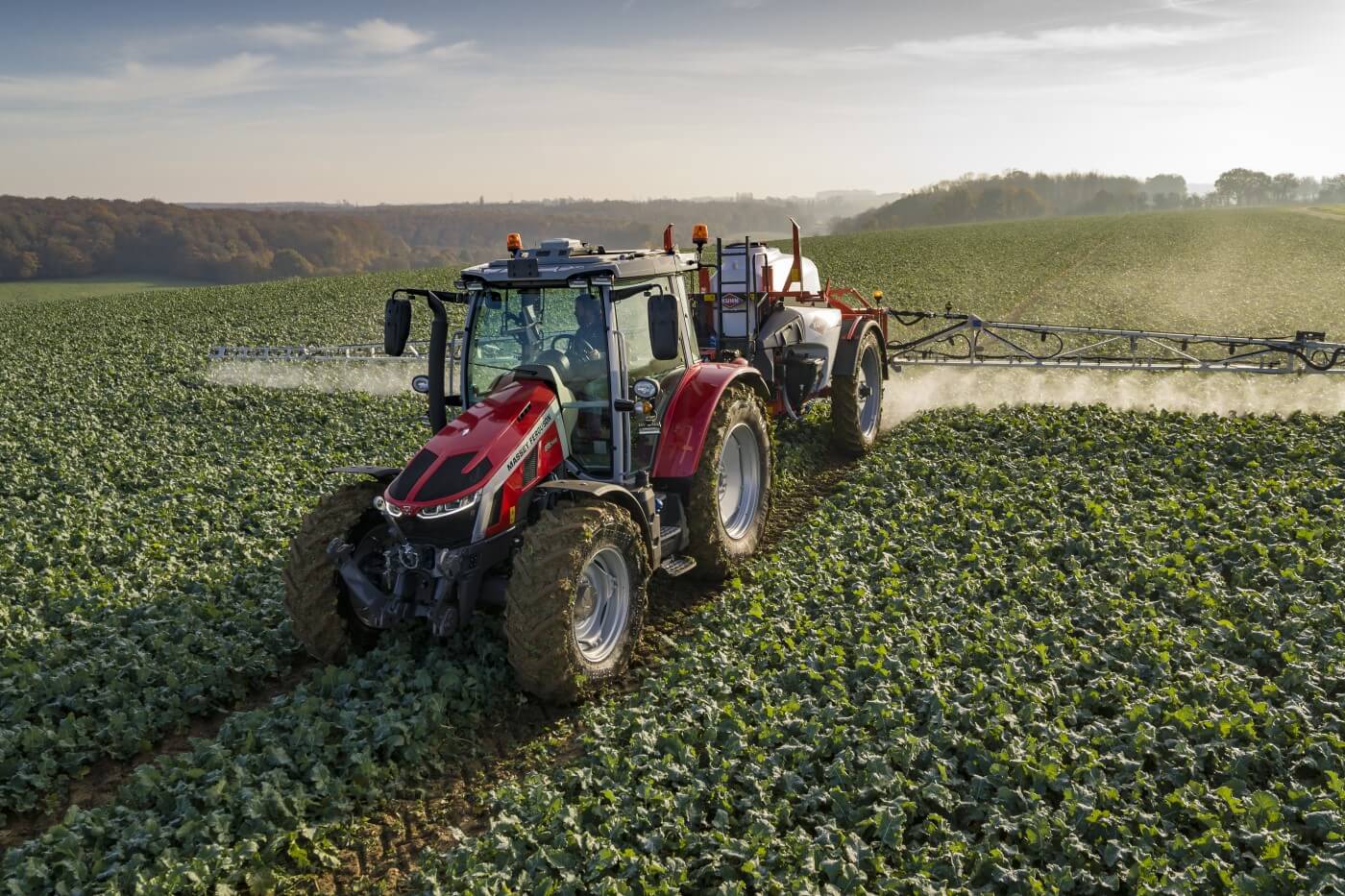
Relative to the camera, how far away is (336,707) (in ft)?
18.5

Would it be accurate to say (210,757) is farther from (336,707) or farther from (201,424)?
(201,424)

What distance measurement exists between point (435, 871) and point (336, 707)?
158cm

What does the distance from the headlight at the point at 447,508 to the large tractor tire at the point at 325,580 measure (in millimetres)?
717

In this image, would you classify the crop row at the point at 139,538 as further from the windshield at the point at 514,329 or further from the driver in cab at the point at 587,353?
the driver in cab at the point at 587,353

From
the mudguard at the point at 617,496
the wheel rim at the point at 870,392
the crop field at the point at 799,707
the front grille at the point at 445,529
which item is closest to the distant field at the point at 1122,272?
the wheel rim at the point at 870,392

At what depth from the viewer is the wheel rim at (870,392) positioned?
11.9 meters

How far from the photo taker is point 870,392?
12227 mm

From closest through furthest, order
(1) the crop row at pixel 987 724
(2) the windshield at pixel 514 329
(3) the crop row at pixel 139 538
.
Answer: (1) the crop row at pixel 987 724
(3) the crop row at pixel 139 538
(2) the windshield at pixel 514 329

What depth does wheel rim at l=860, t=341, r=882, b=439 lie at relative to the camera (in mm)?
11906

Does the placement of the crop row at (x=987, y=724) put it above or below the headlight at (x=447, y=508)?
below

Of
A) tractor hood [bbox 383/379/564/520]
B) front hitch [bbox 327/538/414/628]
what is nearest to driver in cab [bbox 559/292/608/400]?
tractor hood [bbox 383/379/564/520]

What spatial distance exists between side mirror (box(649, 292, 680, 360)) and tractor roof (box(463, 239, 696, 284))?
59cm

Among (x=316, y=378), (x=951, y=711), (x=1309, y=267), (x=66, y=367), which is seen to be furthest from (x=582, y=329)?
(x=1309, y=267)

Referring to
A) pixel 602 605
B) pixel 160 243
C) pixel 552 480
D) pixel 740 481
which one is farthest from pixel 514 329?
pixel 160 243
